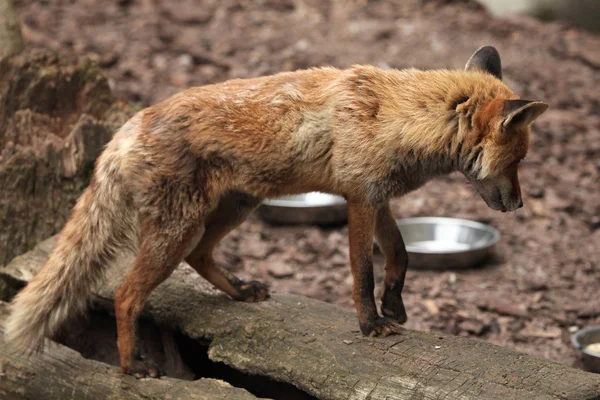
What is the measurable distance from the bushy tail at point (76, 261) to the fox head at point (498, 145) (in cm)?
207

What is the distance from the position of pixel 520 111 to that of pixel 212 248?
7.47 ft

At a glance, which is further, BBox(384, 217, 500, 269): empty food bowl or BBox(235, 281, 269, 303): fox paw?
BBox(384, 217, 500, 269): empty food bowl

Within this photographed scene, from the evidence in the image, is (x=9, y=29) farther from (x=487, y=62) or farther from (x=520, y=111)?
(x=520, y=111)

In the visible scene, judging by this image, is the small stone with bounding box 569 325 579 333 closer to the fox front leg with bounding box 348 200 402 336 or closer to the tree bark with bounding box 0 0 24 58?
the fox front leg with bounding box 348 200 402 336

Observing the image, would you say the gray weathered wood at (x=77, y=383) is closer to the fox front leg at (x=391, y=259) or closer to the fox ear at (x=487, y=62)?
the fox front leg at (x=391, y=259)

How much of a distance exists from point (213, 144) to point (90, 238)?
955mm

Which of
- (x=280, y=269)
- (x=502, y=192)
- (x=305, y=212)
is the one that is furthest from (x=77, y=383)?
(x=305, y=212)

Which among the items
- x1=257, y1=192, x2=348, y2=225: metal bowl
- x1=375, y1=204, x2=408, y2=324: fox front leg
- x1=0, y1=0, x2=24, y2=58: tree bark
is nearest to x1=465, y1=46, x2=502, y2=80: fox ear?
x1=375, y1=204, x2=408, y2=324: fox front leg

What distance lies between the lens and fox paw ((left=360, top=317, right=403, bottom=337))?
4.53 metres

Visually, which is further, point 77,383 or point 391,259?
point 391,259

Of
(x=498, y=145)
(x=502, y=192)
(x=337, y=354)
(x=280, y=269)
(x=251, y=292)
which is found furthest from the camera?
(x=280, y=269)

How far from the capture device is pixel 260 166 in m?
4.65

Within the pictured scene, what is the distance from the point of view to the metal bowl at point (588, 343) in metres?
5.39

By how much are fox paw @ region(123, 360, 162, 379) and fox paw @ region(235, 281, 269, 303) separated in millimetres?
795
